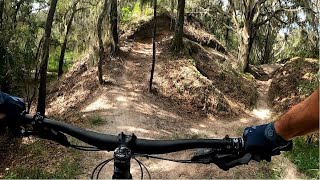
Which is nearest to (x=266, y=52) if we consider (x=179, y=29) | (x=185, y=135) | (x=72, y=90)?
(x=179, y=29)

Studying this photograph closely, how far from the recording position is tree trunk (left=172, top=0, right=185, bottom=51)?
18062 mm

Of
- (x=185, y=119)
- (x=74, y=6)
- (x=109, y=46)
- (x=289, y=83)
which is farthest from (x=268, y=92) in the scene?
(x=74, y=6)

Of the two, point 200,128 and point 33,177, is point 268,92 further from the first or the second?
point 33,177

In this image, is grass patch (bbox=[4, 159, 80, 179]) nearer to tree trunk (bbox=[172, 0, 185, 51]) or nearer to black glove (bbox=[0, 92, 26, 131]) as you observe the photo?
black glove (bbox=[0, 92, 26, 131])

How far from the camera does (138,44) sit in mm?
21125

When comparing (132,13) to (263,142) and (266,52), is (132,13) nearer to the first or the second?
(266,52)

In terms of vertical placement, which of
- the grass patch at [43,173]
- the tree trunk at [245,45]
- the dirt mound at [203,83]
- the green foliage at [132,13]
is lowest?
the grass patch at [43,173]

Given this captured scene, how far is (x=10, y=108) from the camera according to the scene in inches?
67.1

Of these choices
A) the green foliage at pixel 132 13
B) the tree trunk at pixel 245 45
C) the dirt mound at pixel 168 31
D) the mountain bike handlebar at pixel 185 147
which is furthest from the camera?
the green foliage at pixel 132 13

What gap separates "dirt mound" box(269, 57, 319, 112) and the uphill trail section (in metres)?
0.57

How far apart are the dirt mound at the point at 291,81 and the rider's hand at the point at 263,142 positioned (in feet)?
47.4

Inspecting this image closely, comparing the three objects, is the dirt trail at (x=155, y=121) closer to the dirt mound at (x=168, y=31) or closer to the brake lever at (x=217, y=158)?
the dirt mound at (x=168, y=31)

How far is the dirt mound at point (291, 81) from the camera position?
634 inches

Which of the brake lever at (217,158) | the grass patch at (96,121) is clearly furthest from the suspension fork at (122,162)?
the grass patch at (96,121)
